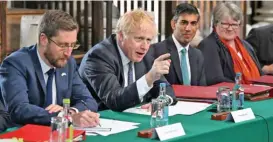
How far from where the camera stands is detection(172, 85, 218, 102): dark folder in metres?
3.81

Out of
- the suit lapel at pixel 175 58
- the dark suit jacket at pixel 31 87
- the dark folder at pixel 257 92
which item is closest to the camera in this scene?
the dark suit jacket at pixel 31 87

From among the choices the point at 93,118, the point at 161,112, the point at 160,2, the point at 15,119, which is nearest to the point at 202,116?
the point at 161,112

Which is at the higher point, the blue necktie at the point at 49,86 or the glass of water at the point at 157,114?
the blue necktie at the point at 49,86

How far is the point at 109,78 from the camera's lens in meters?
3.62

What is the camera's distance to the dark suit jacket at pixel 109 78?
3469 mm

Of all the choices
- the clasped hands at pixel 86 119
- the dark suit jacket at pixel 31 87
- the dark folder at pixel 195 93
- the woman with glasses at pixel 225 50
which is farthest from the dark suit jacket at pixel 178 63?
the clasped hands at pixel 86 119

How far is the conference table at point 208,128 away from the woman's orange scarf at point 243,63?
122 cm

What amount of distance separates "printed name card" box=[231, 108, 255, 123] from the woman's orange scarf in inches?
55.4

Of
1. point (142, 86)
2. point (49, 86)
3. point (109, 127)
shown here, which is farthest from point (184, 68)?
point (109, 127)

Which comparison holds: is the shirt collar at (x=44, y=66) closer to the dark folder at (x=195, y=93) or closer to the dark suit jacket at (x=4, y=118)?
the dark suit jacket at (x=4, y=118)

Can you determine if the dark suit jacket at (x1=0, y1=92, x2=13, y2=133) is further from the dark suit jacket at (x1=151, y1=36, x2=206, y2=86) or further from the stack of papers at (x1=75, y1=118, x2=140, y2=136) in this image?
the dark suit jacket at (x1=151, y1=36, x2=206, y2=86)

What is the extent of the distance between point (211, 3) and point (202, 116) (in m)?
4.00

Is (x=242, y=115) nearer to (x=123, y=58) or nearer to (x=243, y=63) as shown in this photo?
(x=123, y=58)

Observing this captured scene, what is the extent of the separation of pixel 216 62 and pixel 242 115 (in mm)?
1450
